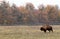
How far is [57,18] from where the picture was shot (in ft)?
280

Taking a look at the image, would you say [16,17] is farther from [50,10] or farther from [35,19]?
[50,10]

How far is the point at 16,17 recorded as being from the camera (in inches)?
3132

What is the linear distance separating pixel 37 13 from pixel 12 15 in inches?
679

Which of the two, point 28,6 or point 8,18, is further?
point 28,6

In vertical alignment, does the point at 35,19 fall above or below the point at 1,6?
below

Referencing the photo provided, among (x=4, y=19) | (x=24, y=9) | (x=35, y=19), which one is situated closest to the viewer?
(x=4, y=19)

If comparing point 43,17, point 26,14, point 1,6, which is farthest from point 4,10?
point 43,17

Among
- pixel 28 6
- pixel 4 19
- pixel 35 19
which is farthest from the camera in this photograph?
pixel 28 6

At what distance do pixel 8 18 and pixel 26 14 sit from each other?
10.9 m

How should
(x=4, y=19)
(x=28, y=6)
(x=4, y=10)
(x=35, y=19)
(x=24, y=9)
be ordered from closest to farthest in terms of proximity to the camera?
(x=4, y=19), (x=4, y=10), (x=35, y=19), (x=24, y=9), (x=28, y=6)

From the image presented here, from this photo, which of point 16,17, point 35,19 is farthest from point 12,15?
point 35,19

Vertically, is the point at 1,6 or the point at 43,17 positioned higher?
the point at 1,6

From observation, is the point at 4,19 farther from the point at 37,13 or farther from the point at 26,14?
the point at 37,13

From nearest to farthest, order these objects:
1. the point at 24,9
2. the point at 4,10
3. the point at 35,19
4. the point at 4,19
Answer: the point at 4,19
the point at 4,10
the point at 35,19
the point at 24,9
